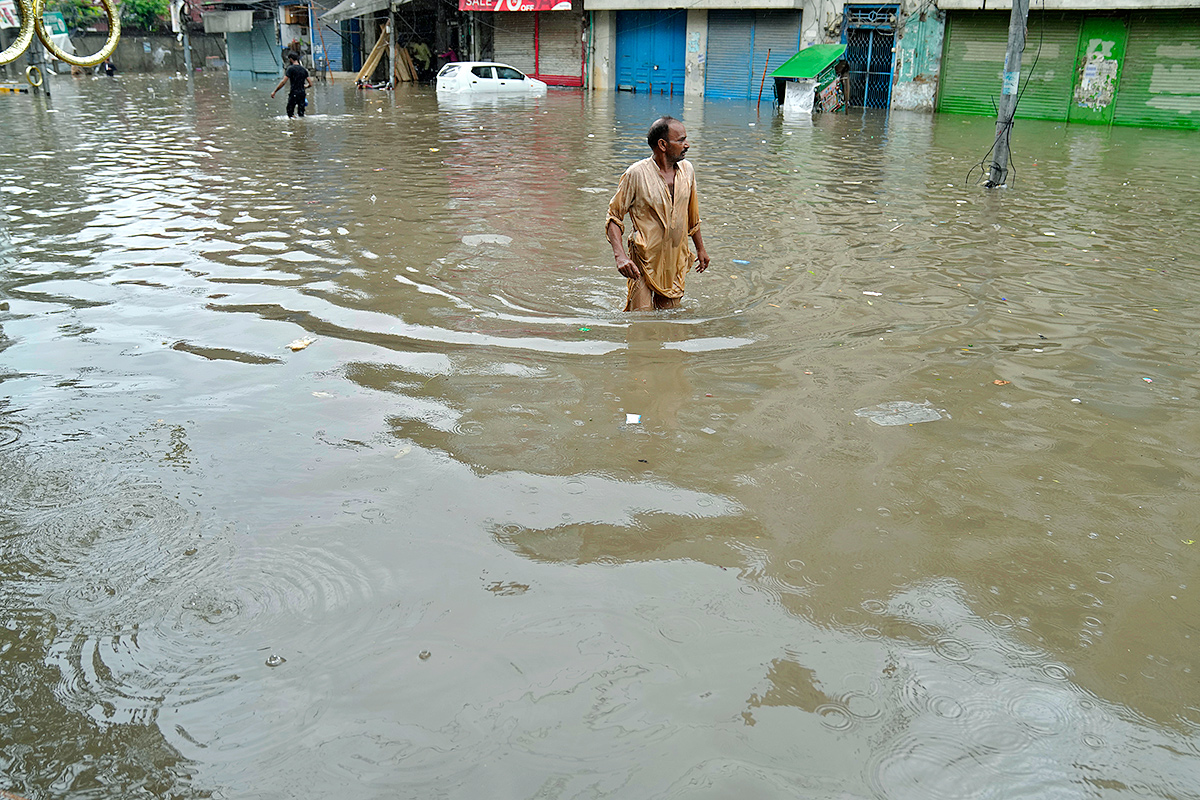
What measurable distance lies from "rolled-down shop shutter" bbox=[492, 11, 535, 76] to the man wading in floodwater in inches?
1284

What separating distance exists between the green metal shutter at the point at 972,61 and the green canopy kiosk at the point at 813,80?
293 centimetres

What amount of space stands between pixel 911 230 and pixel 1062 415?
4772mm

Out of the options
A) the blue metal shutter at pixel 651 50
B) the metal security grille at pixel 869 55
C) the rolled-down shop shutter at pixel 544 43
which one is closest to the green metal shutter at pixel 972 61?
the metal security grille at pixel 869 55

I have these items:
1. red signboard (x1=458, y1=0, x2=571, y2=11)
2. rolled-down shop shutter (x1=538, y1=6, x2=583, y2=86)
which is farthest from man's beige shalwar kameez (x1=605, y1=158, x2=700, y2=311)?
rolled-down shop shutter (x1=538, y1=6, x2=583, y2=86)

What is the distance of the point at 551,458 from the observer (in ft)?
12.6

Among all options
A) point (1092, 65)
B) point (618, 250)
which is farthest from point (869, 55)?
point (618, 250)

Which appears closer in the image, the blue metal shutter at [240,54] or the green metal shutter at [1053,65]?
the green metal shutter at [1053,65]

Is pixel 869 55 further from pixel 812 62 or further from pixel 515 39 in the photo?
pixel 515 39

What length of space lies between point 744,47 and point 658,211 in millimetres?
25944

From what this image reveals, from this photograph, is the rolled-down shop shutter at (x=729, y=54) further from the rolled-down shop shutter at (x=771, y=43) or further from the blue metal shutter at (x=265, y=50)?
the blue metal shutter at (x=265, y=50)

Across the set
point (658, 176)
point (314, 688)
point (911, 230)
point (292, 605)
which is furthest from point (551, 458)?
point (911, 230)

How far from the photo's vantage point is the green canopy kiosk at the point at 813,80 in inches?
912

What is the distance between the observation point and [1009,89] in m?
10.5

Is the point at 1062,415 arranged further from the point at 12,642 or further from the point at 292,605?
the point at 12,642
